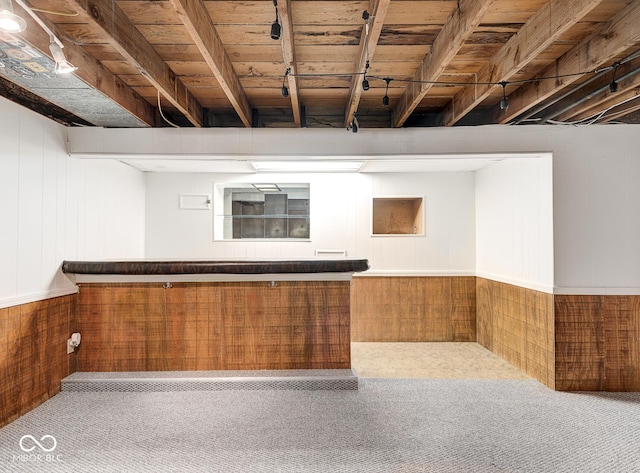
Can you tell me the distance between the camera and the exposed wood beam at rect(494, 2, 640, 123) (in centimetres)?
205

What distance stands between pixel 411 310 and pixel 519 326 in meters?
1.29

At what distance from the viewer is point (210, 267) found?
10.5 ft

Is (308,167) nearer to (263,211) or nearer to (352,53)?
(263,211)

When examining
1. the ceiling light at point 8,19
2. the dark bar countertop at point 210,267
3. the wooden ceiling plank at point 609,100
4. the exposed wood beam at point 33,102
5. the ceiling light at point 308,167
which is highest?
the exposed wood beam at point 33,102

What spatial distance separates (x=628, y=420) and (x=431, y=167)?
9.31ft

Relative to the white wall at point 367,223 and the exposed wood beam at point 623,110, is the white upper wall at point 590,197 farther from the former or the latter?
the white wall at point 367,223

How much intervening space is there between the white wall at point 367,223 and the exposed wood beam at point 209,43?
1.90 m

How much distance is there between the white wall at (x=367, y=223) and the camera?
15.7ft

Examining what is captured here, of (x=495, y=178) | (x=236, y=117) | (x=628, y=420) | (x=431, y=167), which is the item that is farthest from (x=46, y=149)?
(x=628, y=420)

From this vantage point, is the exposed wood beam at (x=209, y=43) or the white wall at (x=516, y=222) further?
the white wall at (x=516, y=222)

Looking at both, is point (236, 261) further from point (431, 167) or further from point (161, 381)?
point (431, 167)

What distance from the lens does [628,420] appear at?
8.84 feet

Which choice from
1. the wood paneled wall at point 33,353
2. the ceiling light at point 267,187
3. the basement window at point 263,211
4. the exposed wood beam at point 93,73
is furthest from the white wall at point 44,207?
the ceiling light at point 267,187

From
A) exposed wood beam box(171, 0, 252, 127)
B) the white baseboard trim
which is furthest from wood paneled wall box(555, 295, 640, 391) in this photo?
the white baseboard trim
